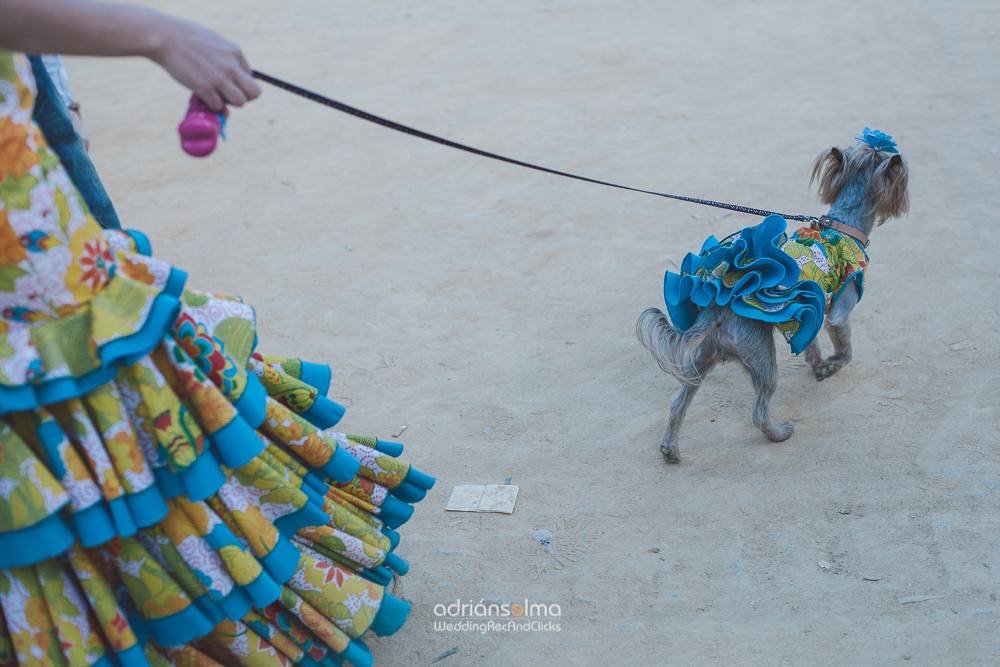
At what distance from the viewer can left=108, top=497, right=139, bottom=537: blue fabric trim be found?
6.04 feet

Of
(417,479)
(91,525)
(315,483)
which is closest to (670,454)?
(417,479)

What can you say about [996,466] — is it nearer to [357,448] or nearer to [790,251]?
[790,251]

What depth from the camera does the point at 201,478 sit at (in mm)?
1935

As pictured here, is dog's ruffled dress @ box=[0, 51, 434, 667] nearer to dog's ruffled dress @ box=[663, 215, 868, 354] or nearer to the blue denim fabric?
the blue denim fabric

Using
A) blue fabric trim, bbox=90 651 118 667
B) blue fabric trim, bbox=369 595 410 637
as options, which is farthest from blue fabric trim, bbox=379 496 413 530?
blue fabric trim, bbox=90 651 118 667

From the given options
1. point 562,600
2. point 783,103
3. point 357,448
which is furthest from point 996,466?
point 783,103

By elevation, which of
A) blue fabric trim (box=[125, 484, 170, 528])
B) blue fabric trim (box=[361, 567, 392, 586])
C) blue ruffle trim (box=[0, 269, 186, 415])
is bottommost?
blue fabric trim (box=[361, 567, 392, 586])

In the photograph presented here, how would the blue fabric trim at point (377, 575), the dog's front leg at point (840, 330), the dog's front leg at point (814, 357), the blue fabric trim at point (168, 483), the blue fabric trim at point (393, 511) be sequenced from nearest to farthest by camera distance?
the blue fabric trim at point (168, 483) → the blue fabric trim at point (377, 575) → the blue fabric trim at point (393, 511) → the dog's front leg at point (840, 330) → the dog's front leg at point (814, 357)

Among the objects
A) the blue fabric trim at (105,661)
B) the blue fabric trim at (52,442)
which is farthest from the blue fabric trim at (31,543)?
the blue fabric trim at (105,661)

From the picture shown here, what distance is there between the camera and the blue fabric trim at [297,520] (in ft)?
7.25

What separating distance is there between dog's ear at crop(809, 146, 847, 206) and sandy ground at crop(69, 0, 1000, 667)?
2.91ft

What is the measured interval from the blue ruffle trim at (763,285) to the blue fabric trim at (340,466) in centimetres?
157

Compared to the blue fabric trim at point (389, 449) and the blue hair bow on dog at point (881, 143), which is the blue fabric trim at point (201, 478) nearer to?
the blue fabric trim at point (389, 449)

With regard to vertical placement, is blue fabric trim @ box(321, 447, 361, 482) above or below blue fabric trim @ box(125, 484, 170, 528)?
below
